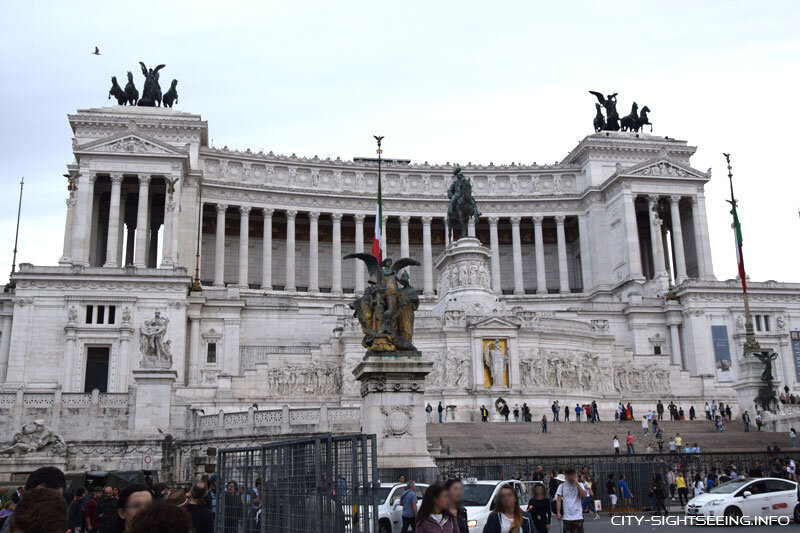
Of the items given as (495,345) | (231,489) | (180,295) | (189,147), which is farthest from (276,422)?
(189,147)

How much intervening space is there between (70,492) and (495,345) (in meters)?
33.6

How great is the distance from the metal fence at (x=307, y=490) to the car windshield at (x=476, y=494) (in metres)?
5.99

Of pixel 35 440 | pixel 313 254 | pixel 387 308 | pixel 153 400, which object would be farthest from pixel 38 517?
pixel 313 254

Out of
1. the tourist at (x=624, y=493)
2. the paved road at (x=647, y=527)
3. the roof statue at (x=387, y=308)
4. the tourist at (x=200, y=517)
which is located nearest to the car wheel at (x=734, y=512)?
the paved road at (x=647, y=527)

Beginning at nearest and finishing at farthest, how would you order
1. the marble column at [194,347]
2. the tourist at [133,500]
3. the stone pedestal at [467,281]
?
the tourist at [133,500]
the stone pedestal at [467,281]
the marble column at [194,347]

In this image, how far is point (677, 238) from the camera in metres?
78.9

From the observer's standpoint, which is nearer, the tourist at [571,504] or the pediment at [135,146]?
the tourist at [571,504]

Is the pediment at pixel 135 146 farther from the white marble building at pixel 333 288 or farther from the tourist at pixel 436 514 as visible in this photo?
the tourist at pixel 436 514

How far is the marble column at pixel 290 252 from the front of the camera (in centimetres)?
7750

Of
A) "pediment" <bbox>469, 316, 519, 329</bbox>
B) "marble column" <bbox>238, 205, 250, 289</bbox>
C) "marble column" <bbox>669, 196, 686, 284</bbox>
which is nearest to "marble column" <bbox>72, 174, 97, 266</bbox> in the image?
"marble column" <bbox>238, 205, 250, 289</bbox>

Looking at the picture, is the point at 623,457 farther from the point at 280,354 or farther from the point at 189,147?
the point at 189,147

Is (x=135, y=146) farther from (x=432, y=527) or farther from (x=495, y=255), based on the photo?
(x=432, y=527)

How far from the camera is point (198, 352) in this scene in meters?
58.3

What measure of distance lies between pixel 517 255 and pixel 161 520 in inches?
3146
